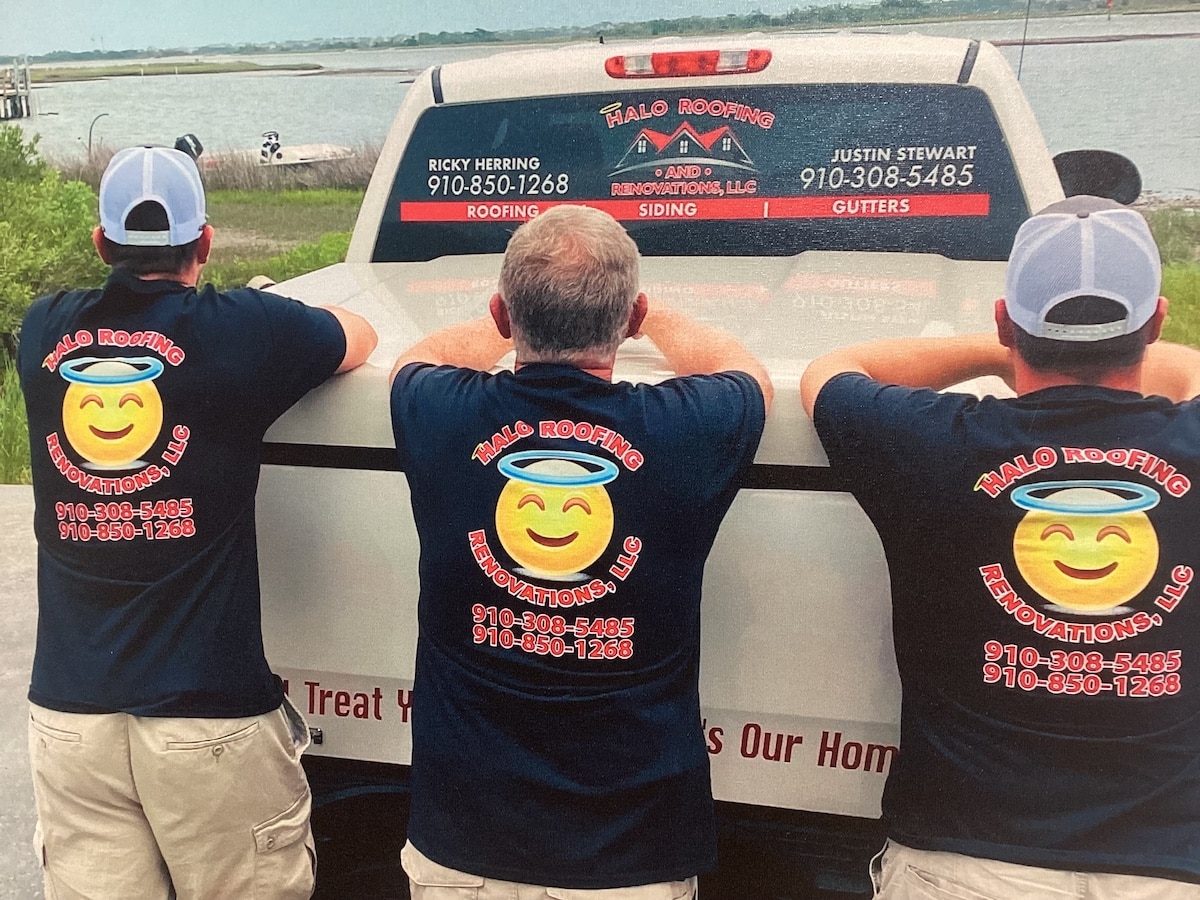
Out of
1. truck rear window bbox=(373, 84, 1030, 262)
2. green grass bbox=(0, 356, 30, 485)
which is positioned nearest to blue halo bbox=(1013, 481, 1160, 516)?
truck rear window bbox=(373, 84, 1030, 262)

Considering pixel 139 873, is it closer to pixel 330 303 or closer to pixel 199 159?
pixel 330 303

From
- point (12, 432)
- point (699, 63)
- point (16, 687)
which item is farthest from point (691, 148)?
point (12, 432)

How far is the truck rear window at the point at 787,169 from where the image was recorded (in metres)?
2.35

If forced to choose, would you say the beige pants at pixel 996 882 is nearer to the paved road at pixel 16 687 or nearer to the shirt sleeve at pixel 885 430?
the shirt sleeve at pixel 885 430

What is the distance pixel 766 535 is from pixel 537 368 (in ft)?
1.27

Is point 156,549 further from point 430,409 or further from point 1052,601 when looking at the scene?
point 1052,601

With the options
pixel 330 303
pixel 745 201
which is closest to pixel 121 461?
pixel 330 303

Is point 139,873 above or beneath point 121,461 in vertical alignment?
beneath

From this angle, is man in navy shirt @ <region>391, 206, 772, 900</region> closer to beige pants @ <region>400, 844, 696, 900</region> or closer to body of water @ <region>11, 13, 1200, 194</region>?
beige pants @ <region>400, 844, 696, 900</region>

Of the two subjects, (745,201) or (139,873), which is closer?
(139,873)

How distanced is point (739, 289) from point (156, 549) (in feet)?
4.01

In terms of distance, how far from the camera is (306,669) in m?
1.82

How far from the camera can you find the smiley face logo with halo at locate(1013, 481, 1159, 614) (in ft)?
4.31

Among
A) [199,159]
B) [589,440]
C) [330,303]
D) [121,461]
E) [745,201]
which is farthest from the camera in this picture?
[199,159]
